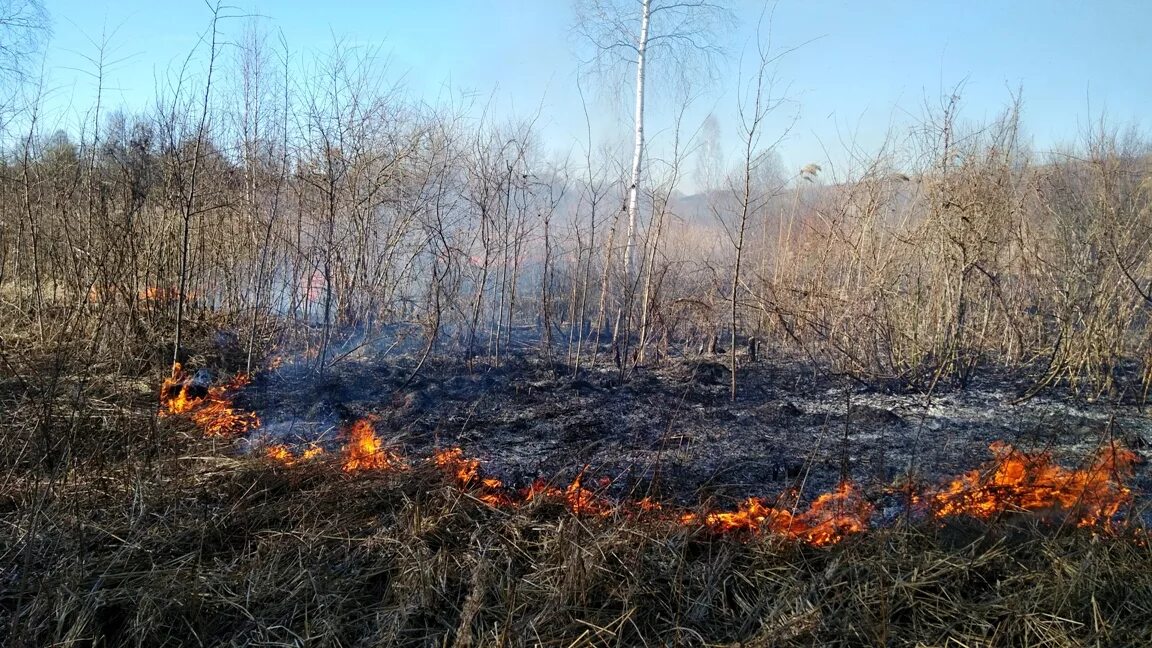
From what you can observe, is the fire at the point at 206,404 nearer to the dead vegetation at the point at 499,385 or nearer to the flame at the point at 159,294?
the dead vegetation at the point at 499,385

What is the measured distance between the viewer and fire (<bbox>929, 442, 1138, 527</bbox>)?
3059 millimetres

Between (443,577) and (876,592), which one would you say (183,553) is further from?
(876,592)

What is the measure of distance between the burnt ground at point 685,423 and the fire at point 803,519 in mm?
157

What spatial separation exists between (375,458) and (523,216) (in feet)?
11.8

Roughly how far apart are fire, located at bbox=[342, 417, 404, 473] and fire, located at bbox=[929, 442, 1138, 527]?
2.88 m

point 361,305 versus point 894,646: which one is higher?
point 361,305

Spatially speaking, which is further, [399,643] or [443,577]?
[443,577]

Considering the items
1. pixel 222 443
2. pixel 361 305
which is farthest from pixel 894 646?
pixel 361 305

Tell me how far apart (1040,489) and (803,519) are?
136cm

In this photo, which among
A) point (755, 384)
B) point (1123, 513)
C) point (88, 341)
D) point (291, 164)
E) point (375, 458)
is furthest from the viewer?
point (291, 164)

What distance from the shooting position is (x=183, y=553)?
271cm

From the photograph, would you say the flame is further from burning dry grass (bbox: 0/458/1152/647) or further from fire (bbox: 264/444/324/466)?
burning dry grass (bbox: 0/458/1152/647)

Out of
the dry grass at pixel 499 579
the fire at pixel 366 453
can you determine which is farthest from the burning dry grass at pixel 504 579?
the fire at pixel 366 453

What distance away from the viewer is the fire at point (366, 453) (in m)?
3.59
